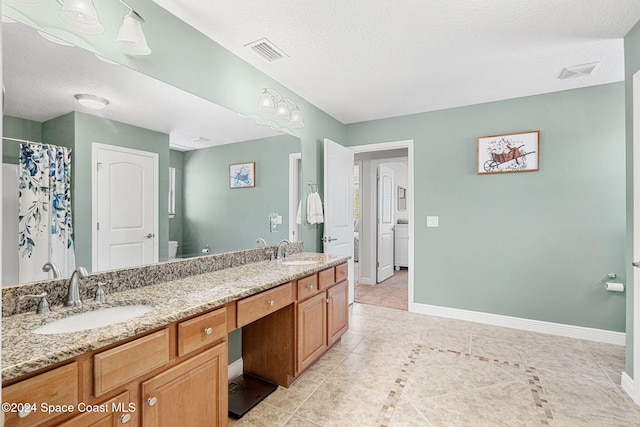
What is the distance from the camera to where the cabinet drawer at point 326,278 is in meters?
2.44

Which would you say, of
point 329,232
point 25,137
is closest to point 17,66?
point 25,137

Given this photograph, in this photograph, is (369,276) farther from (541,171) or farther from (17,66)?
(17,66)

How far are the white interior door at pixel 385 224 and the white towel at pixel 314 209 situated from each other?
78.9 inches

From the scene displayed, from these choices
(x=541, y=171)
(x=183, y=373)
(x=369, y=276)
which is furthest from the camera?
(x=369, y=276)

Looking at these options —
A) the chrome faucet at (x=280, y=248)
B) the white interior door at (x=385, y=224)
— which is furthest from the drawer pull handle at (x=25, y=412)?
the white interior door at (x=385, y=224)

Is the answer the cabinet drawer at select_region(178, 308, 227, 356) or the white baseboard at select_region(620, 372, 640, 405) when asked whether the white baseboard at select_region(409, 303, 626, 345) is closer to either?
the white baseboard at select_region(620, 372, 640, 405)

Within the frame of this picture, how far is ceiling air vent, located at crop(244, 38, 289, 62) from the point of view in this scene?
2.26 m

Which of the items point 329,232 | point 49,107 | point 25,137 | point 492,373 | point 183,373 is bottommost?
point 492,373

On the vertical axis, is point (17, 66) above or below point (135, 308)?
above

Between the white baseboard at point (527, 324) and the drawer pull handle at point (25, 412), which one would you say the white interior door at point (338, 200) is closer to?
the white baseboard at point (527, 324)

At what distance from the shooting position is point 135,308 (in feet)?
4.90

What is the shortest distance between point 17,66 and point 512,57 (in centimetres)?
305

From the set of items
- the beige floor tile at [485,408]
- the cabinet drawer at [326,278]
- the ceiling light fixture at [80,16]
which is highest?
the ceiling light fixture at [80,16]

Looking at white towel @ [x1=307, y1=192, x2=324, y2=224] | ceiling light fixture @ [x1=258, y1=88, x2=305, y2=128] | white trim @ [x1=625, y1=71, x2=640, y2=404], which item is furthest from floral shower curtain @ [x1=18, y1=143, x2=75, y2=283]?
white trim @ [x1=625, y1=71, x2=640, y2=404]
